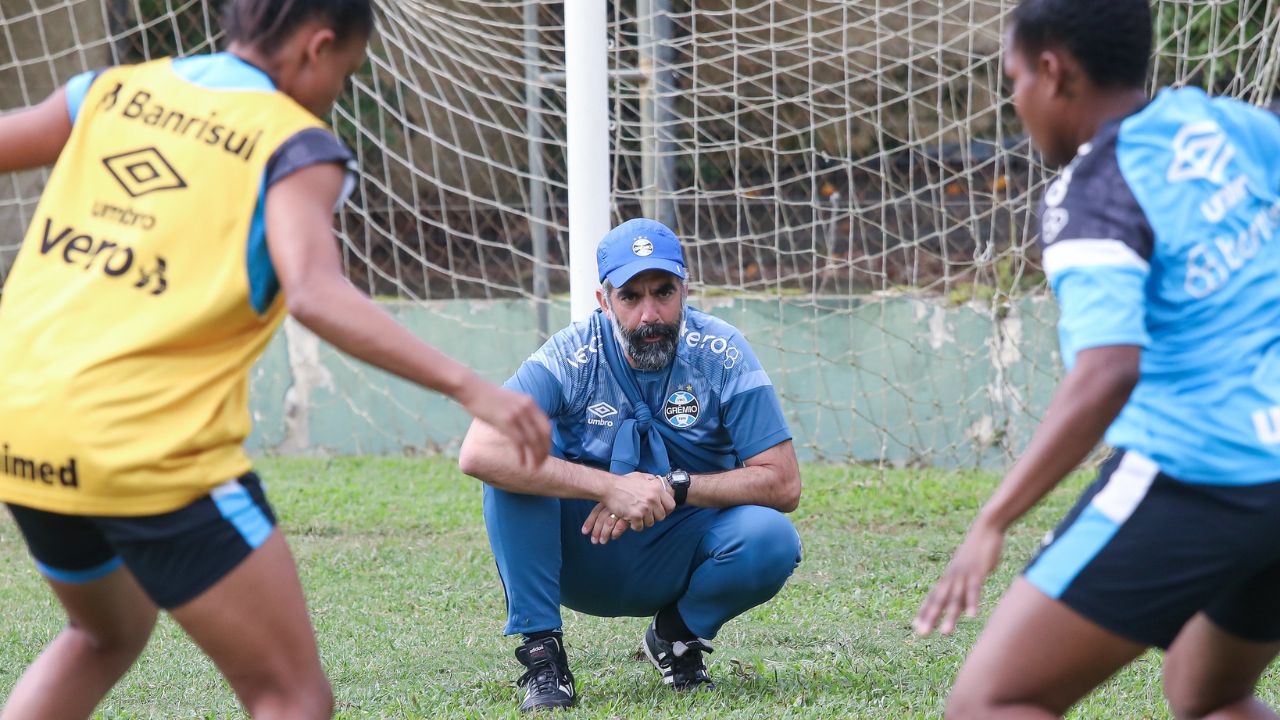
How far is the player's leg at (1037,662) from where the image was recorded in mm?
2148

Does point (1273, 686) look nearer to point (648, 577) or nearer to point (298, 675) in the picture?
point (648, 577)

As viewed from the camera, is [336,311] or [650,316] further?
[650,316]

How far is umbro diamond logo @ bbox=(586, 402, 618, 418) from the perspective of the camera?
410 cm

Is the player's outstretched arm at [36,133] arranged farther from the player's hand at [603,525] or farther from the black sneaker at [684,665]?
the black sneaker at [684,665]

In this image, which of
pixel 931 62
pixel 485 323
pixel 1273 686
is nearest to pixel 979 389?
pixel 931 62

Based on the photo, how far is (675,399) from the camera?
4113 millimetres

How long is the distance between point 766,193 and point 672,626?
5.20m

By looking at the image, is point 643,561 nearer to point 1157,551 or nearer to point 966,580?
point 966,580

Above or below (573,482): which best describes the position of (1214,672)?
above

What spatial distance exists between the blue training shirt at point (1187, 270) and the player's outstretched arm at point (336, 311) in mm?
906

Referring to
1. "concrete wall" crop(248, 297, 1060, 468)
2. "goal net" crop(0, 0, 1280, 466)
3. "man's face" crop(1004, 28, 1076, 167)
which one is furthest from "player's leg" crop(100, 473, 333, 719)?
"concrete wall" crop(248, 297, 1060, 468)

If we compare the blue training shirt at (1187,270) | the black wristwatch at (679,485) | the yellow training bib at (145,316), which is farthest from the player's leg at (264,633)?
the black wristwatch at (679,485)

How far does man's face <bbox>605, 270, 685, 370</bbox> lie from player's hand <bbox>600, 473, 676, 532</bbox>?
1.32ft

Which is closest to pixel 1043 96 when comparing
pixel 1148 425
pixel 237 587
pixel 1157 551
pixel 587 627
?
pixel 1148 425
